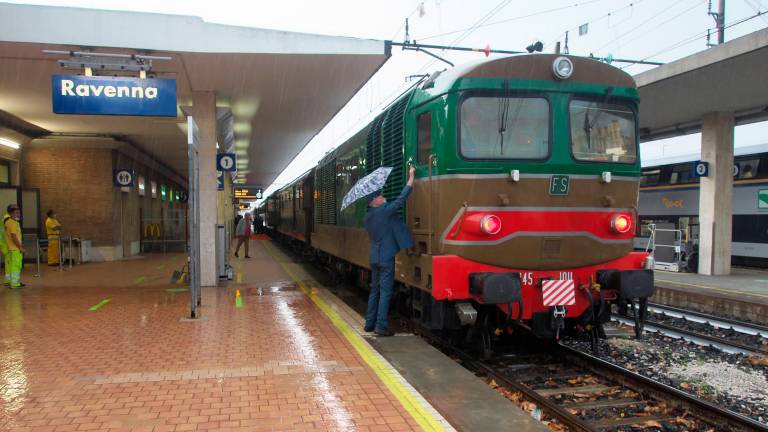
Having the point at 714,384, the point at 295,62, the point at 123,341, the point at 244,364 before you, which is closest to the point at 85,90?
the point at 295,62

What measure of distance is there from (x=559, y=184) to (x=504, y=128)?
834 millimetres

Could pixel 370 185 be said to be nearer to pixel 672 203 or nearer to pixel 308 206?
pixel 308 206

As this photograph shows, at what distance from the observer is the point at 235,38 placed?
9.54m

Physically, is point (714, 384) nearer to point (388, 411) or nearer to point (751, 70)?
point (388, 411)

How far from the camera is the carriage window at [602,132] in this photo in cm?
604

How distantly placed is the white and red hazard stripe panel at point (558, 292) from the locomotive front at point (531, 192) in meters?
0.01

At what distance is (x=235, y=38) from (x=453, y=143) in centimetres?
557

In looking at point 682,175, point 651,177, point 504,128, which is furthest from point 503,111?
point 651,177

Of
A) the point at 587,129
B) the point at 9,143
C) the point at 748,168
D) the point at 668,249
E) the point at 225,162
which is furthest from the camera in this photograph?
the point at 748,168

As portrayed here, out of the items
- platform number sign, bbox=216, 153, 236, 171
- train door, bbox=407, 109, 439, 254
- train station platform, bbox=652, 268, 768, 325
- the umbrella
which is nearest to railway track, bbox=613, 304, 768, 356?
train station platform, bbox=652, 268, 768, 325

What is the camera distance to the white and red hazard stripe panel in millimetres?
5750

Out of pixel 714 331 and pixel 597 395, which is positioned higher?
pixel 597 395

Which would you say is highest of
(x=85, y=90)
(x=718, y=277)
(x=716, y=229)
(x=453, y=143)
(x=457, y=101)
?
(x=85, y=90)

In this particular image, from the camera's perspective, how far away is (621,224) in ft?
19.7
